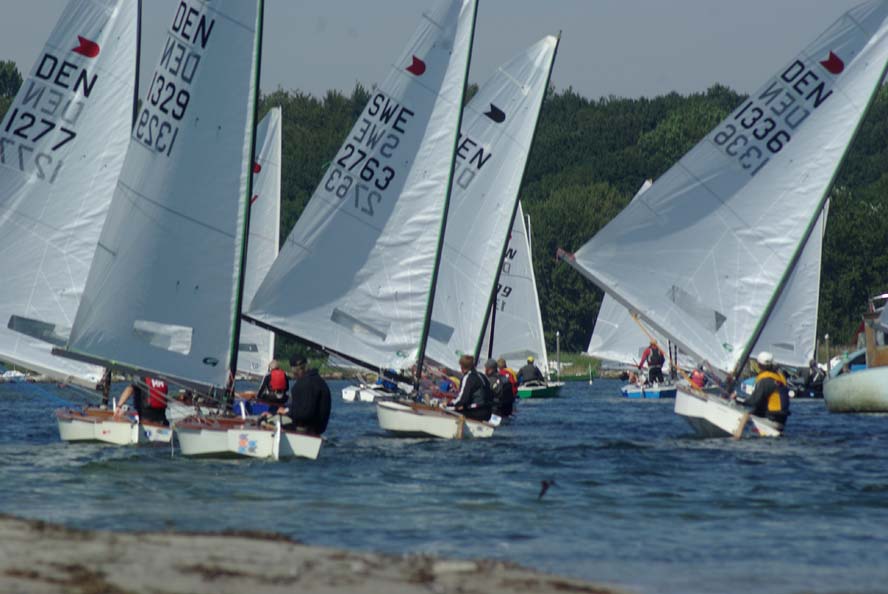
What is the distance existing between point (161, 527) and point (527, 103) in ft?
62.3

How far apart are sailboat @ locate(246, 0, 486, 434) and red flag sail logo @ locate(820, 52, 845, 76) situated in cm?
650

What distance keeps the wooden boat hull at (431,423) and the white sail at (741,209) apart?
3.03m

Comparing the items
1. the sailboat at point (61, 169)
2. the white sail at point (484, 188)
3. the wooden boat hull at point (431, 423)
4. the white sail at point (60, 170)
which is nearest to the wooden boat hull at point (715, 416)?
the wooden boat hull at point (431, 423)

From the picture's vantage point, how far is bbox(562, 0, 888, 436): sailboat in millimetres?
25312

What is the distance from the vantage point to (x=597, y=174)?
362 ft

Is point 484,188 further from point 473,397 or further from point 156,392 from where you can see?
point 156,392

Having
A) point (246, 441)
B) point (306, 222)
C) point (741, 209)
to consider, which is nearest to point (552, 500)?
point (246, 441)

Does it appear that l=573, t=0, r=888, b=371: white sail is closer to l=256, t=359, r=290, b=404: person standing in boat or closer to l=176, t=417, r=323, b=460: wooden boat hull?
l=256, t=359, r=290, b=404: person standing in boat

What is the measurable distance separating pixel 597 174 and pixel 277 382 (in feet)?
286

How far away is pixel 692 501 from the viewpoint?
17672 mm

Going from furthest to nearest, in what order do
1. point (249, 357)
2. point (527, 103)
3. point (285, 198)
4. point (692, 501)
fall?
point (285, 198) → point (249, 357) → point (527, 103) → point (692, 501)

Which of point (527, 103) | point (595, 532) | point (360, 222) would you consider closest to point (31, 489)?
point (595, 532)

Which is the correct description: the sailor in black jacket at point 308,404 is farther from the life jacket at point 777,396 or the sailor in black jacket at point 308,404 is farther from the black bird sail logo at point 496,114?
the black bird sail logo at point 496,114

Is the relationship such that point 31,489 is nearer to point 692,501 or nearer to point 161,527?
point 161,527
